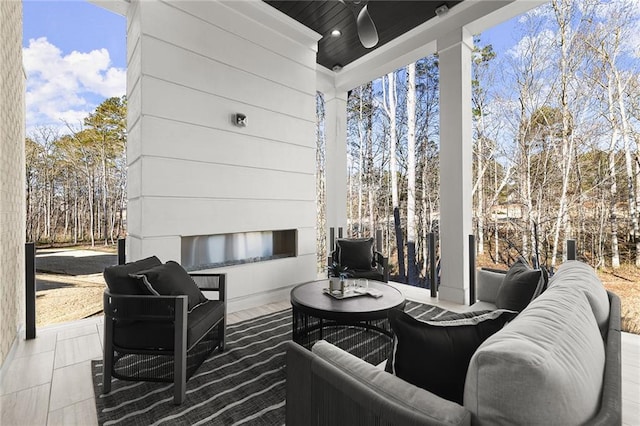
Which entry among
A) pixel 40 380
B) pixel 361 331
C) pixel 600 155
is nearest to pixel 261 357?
pixel 361 331

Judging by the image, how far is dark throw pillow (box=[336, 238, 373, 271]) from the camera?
3.96m

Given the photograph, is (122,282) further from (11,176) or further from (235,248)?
(235,248)

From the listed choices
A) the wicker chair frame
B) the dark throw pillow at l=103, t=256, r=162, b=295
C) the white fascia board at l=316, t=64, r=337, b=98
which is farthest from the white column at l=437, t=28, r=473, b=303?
the dark throw pillow at l=103, t=256, r=162, b=295

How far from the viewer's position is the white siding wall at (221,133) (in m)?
3.09

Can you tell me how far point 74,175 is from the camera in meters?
3.43

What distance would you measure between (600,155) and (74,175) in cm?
560

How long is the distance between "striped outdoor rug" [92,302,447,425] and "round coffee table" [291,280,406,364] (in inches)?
7.6

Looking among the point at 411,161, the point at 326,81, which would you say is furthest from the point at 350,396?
the point at 326,81

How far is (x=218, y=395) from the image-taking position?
196 cm

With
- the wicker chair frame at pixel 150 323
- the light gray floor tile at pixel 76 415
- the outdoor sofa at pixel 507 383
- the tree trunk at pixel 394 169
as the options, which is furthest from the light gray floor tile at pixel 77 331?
the tree trunk at pixel 394 169

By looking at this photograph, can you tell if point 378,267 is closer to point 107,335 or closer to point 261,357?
point 261,357

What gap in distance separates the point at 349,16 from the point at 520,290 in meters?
3.79

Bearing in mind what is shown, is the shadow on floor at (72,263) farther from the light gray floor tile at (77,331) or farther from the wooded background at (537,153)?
the light gray floor tile at (77,331)

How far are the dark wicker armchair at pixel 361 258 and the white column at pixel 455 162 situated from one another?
0.83 m
